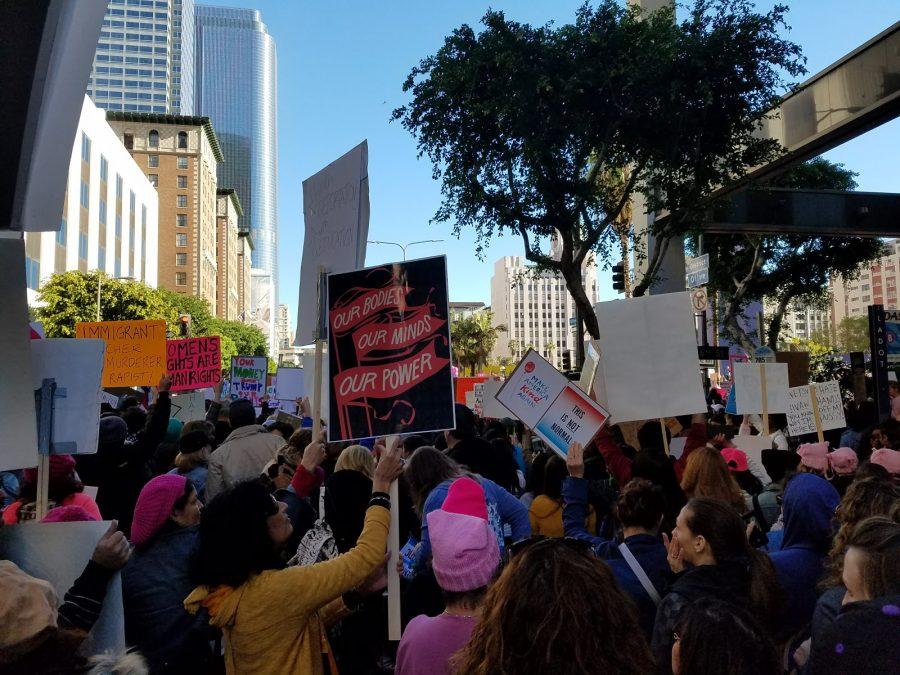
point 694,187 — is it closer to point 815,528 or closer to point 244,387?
point 244,387

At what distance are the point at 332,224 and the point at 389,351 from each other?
4.45ft

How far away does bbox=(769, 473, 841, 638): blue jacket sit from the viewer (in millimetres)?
3766

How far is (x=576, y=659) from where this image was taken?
185cm

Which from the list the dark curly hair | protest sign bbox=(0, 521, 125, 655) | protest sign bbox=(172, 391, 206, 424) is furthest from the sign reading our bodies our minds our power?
protest sign bbox=(172, 391, 206, 424)

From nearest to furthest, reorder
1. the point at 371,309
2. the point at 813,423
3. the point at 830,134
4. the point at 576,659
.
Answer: the point at 576,659 < the point at 371,309 < the point at 813,423 < the point at 830,134

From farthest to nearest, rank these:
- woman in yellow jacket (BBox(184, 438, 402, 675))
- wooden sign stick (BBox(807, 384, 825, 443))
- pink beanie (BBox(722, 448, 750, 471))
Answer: wooden sign stick (BBox(807, 384, 825, 443)) → pink beanie (BBox(722, 448, 750, 471)) → woman in yellow jacket (BBox(184, 438, 402, 675))

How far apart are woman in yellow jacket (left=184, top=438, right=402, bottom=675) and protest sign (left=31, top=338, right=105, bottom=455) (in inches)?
47.2

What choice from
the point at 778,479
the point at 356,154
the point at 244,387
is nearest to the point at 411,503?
the point at 356,154

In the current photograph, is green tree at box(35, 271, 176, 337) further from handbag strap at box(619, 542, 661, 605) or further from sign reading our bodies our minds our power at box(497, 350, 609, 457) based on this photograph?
handbag strap at box(619, 542, 661, 605)

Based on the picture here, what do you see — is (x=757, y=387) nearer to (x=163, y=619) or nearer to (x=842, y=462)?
(x=842, y=462)

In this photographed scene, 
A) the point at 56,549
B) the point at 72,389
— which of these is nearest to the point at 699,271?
the point at 72,389

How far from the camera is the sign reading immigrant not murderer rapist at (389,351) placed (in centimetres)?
381

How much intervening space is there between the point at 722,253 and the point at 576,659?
3092cm

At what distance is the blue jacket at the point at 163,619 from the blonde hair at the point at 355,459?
1529 mm
